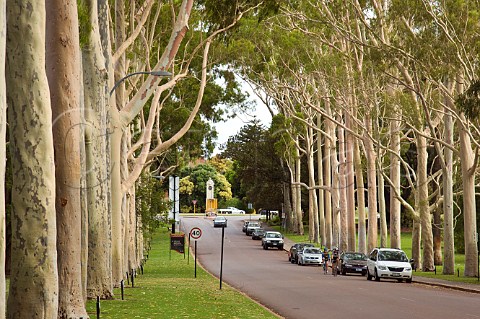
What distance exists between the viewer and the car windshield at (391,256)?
42.1m

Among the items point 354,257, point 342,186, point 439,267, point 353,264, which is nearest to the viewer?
point 353,264

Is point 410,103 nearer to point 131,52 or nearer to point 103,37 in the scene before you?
point 131,52

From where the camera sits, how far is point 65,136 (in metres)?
17.7

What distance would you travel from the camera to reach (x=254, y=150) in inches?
4092

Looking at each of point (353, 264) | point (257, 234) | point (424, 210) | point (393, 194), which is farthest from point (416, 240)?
point (257, 234)

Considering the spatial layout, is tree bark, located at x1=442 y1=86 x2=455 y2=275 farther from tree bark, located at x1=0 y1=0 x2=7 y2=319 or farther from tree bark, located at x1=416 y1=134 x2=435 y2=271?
tree bark, located at x1=0 y1=0 x2=7 y2=319

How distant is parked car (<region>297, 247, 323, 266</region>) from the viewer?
60.5 meters

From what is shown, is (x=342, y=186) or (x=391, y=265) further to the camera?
(x=342, y=186)

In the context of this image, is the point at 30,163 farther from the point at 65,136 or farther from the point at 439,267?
the point at 439,267

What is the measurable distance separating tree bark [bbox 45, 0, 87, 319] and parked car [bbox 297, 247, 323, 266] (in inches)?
1698

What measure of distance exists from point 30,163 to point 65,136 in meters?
3.75

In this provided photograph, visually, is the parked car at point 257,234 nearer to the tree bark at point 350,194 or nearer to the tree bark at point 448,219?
the tree bark at point 350,194

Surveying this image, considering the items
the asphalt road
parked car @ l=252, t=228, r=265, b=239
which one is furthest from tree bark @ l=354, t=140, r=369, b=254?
parked car @ l=252, t=228, r=265, b=239

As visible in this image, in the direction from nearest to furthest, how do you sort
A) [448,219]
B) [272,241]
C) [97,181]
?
1. [97,181]
2. [448,219]
3. [272,241]
